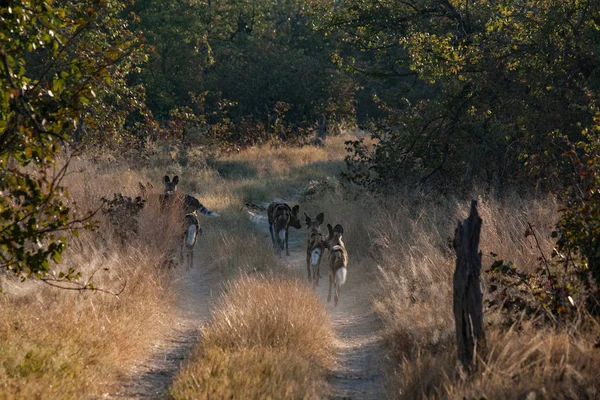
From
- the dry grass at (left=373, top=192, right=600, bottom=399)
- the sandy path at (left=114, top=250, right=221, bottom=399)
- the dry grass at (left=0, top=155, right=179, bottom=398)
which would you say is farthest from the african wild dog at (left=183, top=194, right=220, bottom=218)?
the dry grass at (left=373, top=192, right=600, bottom=399)

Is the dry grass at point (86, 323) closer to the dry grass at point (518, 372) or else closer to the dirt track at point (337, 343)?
the dirt track at point (337, 343)

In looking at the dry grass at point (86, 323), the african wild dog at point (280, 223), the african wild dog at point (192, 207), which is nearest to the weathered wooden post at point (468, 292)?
the dry grass at point (86, 323)

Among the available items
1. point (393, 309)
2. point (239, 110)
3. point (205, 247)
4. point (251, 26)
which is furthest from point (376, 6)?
point (251, 26)

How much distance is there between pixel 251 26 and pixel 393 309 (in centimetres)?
3379

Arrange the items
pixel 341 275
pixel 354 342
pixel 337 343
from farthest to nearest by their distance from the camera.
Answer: pixel 341 275 → pixel 354 342 → pixel 337 343

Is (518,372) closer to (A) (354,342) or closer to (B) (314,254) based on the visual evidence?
(A) (354,342)

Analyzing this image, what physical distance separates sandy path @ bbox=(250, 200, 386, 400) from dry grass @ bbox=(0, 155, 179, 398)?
1.79 metres

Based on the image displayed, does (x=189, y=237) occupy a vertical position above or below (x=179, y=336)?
above

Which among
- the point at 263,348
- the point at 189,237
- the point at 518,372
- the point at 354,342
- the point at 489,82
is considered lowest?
the point at 354,342

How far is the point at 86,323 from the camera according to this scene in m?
6.84

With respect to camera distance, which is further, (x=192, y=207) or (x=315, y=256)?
(x=192, y=207)

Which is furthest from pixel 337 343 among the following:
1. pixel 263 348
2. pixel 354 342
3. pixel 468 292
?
pixel 468 292

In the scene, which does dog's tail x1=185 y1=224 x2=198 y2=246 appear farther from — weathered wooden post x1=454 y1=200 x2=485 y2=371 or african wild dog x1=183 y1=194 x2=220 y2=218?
weathered wooden post x1=454 y1=200 x2=485 y2=371

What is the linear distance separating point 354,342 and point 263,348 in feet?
6.07
